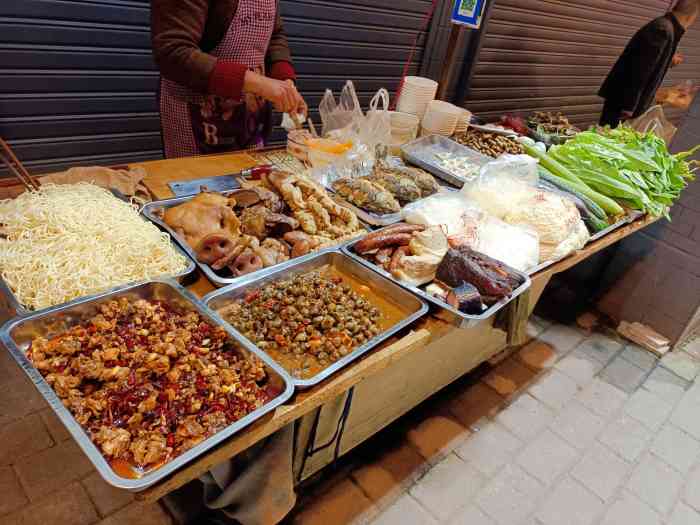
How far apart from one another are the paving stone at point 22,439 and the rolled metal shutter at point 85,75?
2.24 meters

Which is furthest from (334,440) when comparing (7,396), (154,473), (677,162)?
(677,162)

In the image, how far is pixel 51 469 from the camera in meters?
2.70

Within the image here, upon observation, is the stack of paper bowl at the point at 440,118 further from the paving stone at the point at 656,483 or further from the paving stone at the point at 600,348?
the paving stone at the point at 656,483

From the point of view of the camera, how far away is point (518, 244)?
96.7 inches

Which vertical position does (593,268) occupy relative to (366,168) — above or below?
below

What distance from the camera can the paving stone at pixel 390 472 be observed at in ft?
9.37

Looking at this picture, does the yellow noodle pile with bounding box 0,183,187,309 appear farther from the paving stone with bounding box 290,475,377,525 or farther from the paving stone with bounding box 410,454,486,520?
the paving stone with bounding box 410,454,486,520

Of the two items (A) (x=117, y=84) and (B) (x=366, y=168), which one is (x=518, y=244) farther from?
(A) (x=117, y=84)

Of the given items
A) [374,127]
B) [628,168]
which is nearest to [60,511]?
[374,127]

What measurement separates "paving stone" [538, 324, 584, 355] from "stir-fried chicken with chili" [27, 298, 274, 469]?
3.68m

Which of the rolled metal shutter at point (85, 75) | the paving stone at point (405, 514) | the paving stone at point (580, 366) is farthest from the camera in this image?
the paving stone at point (580, 366)

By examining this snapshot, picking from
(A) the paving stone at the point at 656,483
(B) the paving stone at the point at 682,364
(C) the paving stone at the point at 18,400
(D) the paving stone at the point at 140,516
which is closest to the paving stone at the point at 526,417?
(A) the paving stone at the point at 656,483

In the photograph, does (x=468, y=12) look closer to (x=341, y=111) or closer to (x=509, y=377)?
(x=341, y=111)

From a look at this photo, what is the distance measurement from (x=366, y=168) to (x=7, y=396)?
9.29ft
